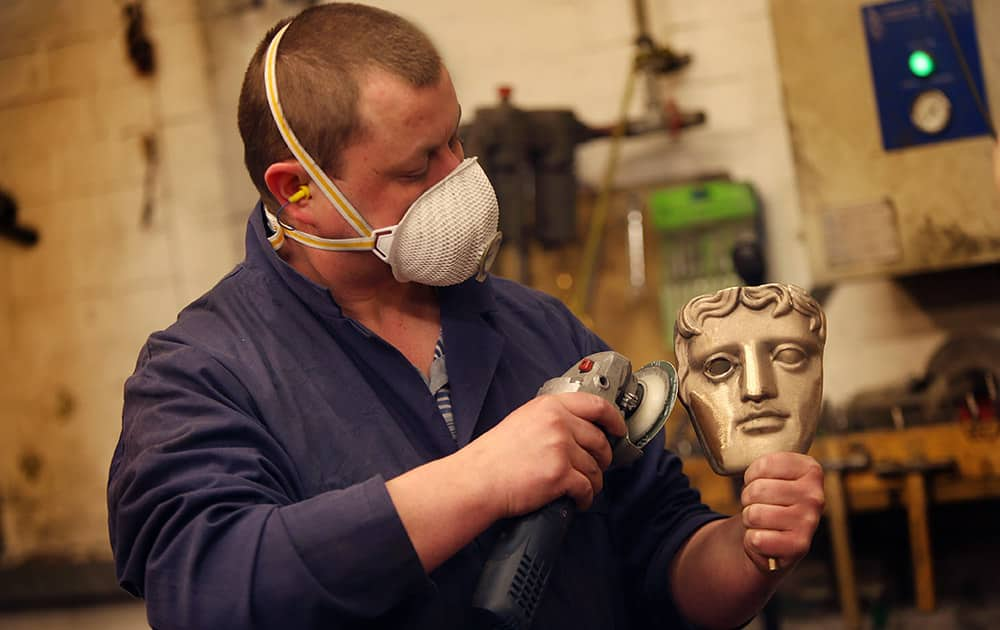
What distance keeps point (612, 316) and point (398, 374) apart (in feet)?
6.72

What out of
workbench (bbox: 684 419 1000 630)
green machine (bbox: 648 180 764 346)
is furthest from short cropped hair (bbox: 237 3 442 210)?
green machine (bbox: 648 180 764 346)

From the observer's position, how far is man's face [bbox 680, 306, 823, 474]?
1.17 meters

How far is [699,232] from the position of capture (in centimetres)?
301

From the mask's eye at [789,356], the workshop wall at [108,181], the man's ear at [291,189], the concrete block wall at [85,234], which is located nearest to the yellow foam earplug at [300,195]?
the man's ear at [291,189]

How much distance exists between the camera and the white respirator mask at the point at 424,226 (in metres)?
1.20

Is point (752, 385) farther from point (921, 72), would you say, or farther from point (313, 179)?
point (921, 72)

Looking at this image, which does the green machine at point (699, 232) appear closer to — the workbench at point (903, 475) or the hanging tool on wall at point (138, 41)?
the workbench at point (903, 475)

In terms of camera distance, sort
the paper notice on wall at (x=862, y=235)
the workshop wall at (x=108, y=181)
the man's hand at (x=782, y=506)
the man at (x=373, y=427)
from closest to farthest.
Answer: the man at (x=373, y=427), the man's hand at (x=782, y=506), the paper notice on wall at (x=862, y=235), the workshop wall at (x=108, y=181)

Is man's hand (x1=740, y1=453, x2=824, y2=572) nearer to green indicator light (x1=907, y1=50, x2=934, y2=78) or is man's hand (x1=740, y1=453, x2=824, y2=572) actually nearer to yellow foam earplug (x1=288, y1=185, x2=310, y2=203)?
yellow foam earplug (x1=288, y1=185, x2=310, y2=203)

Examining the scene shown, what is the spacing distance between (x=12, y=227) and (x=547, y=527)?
3.12 m

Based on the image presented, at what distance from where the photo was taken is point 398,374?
3.92 ft

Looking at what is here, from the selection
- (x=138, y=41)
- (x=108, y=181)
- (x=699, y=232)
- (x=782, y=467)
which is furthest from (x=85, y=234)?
(x=782, y=467)

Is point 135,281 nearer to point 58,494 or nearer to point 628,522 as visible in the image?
point 58,494

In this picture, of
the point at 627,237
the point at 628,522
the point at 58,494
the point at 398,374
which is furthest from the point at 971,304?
the point at 58,494
